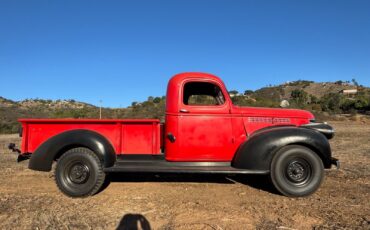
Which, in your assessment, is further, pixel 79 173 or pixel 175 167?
pixel 175 167

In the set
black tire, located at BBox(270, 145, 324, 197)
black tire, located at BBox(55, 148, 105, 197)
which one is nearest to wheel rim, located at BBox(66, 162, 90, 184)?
black tire, located at BBox(55, 148, 105, 197)

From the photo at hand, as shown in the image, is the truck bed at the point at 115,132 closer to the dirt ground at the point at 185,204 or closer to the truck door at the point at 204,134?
the truck door at the point at 204,134

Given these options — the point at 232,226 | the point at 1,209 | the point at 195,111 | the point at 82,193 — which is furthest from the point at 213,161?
the point at 1,209

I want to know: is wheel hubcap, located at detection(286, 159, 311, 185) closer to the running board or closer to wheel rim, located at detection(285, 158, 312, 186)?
wheel rim, located at detection(285, 158, 312, 186)

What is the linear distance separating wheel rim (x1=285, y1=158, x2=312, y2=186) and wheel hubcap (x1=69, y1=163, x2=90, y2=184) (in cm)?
329

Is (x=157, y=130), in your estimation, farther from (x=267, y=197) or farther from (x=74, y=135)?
(x=267, y=197)

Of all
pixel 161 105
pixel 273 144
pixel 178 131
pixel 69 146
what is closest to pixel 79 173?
pixel 69 146

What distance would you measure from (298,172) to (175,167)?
2.03 meters

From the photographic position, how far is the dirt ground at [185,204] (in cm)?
441

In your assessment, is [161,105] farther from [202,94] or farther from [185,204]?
[185,204]

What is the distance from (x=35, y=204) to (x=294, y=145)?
164 inches

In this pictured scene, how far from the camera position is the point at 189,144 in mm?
6012

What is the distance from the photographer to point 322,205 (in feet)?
17.0

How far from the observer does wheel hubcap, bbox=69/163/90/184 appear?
Answer: 570 centimetres
